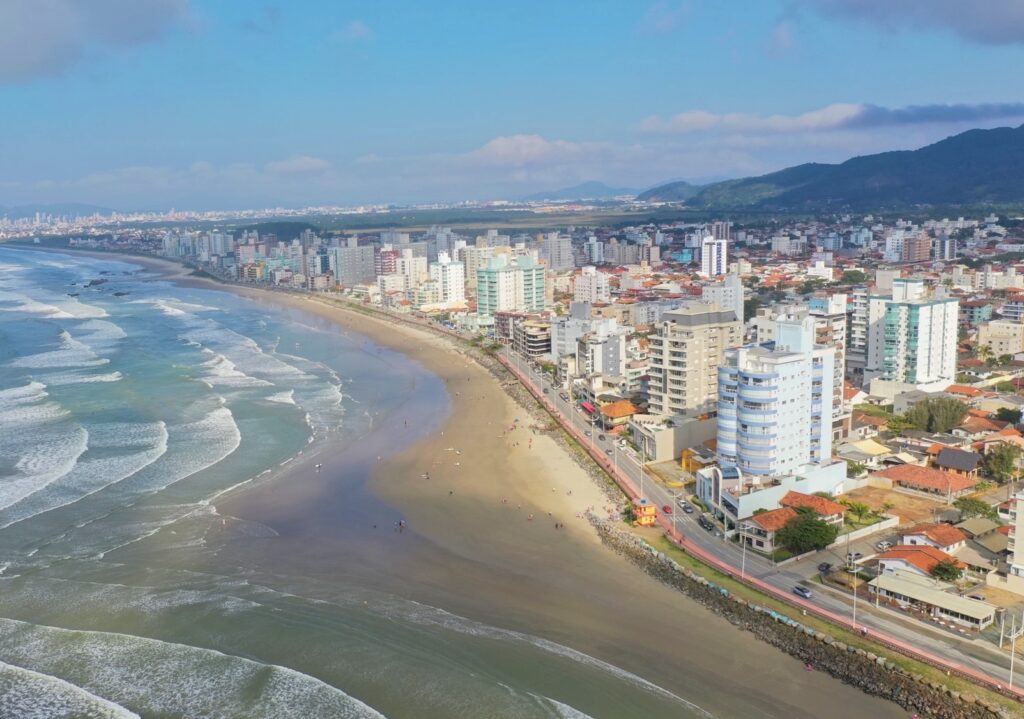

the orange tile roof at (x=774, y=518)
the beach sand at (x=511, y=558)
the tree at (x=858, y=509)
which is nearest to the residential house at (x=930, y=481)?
the tree at (x=858, y=509)

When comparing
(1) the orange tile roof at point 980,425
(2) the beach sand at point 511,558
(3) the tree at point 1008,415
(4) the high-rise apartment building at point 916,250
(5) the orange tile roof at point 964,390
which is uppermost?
(4) the high-rise apartment building at point 916,250

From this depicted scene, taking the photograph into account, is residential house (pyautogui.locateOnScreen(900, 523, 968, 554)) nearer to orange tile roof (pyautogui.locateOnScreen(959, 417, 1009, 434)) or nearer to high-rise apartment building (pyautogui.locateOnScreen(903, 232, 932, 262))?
orange tile roof (pyautogui.locateOnScreen(959, 417, 1009, 434))

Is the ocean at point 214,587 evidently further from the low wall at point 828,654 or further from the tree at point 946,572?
the tree at point 946,572

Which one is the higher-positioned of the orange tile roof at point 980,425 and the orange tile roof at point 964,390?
the orange tile roof at point 964,390

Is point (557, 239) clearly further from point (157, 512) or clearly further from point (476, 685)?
point (476, 685)

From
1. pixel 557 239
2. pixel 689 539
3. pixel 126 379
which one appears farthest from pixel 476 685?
pixel 557 239

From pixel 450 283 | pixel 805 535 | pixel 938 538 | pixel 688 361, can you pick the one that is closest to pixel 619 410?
pixel 688 361
